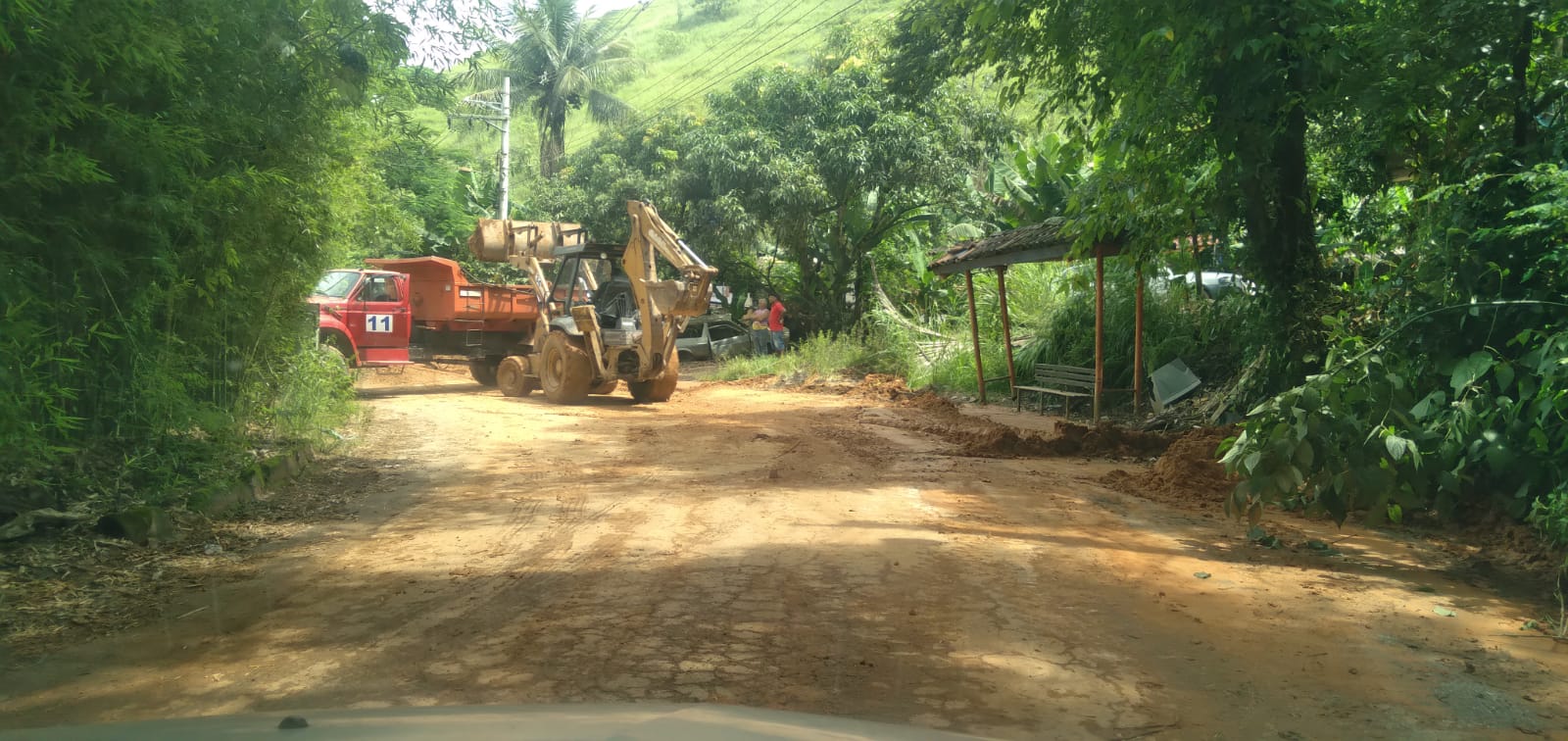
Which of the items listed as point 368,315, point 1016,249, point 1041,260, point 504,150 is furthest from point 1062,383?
point 504,150

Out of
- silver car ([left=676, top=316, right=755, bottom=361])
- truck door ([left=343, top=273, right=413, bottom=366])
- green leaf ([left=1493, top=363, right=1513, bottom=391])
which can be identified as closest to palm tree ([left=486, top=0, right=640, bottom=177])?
silver car ([left=676, top=316, right=755, bottom=361])

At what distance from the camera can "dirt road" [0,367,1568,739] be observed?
13.5 ft

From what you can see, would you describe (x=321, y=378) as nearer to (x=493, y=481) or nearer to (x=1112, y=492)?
(x=493, y=481)

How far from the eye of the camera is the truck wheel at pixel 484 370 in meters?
21.1

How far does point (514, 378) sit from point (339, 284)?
326 centimetres

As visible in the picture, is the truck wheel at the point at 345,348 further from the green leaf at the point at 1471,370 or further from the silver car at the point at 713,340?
the green leaf at the point at 1471,370

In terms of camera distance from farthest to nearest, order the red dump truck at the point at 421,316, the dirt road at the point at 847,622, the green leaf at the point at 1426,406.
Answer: the red dump truck at the point at 421,316
the green leaf at the point at 1426,406
the dirt road at the point at 847,622

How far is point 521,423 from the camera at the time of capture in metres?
14.3

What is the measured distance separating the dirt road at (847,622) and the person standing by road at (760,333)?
17906 mm

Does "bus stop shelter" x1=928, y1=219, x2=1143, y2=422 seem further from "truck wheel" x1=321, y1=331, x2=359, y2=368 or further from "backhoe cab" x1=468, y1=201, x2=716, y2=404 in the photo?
"truck wheel" x1=321, y1=331, x2=359, y2=368

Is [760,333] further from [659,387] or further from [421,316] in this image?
[659,387]

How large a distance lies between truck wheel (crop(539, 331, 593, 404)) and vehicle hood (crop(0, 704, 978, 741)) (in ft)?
50.4

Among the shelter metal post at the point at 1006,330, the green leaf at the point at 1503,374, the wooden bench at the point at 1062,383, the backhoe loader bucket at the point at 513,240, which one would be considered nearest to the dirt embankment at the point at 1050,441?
the wooden bench at the point at 1062,383

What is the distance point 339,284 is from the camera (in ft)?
60.1
